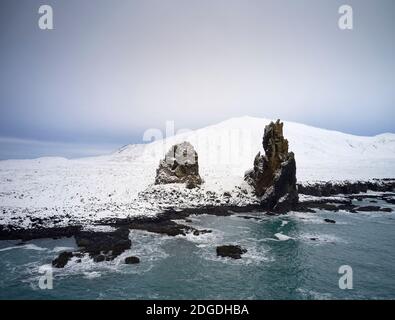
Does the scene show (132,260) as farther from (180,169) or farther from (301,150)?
(301,150)

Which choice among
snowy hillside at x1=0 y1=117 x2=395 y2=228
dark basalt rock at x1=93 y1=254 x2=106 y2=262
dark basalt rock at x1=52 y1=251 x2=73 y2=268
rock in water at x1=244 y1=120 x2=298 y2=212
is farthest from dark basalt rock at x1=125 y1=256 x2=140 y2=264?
rock in water at x1=244 y1=120 x2=298 y2=212

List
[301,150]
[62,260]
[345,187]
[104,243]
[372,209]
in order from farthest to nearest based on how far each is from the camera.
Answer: [301,150] → [345,187] → [372,209] → [104,243] → [62,260]

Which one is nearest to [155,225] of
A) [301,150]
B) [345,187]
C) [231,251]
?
[231,251]

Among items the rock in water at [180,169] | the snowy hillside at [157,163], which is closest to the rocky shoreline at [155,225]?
the snowy hillside at [157,163]

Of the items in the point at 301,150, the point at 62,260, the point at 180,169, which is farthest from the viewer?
the point at 301,150
